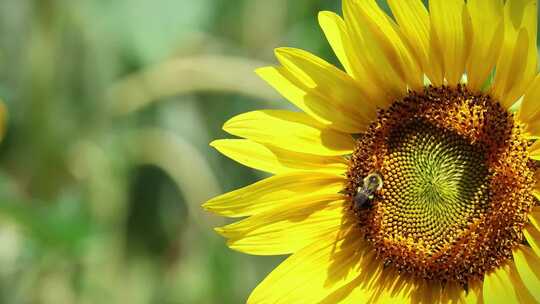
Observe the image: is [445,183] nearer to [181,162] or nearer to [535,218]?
[535,218]

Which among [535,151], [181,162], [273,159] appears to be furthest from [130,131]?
[535,151]

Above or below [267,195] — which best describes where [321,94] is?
above

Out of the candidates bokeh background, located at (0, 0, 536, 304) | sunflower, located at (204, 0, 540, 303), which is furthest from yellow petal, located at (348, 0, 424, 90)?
bokeh background, located at (0, 0, 536, 304)

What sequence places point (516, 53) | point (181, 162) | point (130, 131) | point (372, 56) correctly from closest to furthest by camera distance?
point (516, 53) < point (372, 56) < point (181, 162) < point (130, 131)

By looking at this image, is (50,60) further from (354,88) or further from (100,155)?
(354,88)

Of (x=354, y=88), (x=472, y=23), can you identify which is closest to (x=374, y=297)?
(x=354, y=88)

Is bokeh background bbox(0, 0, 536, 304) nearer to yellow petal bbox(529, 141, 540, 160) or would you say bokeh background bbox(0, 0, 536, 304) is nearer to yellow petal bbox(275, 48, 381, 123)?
yellow petal bbox(275, 48, 381, 123)

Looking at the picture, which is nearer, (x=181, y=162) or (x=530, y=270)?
(x=530, y=270)
